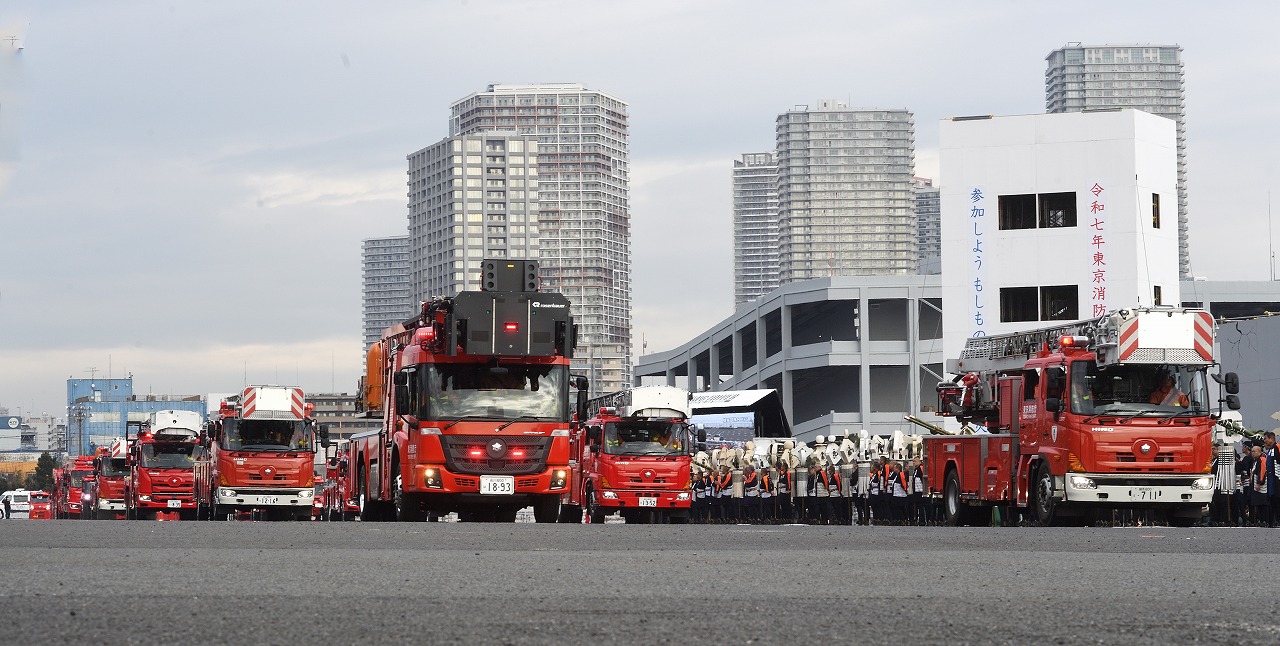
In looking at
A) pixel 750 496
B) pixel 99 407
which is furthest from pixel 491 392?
pixel 99 407

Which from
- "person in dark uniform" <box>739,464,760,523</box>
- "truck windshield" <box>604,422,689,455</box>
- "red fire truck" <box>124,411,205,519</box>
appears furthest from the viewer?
"red fire truck" <box>124,411,205,519</box>

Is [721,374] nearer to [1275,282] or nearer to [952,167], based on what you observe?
[1275,282]

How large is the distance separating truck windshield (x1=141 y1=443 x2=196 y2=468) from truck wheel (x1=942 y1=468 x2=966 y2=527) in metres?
21.7

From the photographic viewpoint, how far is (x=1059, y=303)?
55.9 meters

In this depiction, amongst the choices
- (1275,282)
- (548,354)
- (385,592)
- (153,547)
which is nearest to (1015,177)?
(1275,282)

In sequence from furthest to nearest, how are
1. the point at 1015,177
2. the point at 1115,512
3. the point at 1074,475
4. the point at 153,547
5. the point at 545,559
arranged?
1. the point at 1015,177
2. the point at 1115,512
3. the point at 1074,475
4. the point at 153,547
5. the point at 545,559

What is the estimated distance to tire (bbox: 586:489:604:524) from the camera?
32906mm

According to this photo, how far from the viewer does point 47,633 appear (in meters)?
7.23

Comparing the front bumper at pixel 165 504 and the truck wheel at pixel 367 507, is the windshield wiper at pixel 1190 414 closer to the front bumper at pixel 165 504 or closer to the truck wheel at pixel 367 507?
the truck wheel at pixel 367 507

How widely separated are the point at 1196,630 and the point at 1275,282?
73.5 m

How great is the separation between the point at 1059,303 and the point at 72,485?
35.6m

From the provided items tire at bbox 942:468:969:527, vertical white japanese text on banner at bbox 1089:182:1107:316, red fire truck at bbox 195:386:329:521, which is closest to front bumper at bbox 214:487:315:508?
red fire truck at bbox 195:386:329:521

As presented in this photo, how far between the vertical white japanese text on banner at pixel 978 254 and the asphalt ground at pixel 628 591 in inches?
1591

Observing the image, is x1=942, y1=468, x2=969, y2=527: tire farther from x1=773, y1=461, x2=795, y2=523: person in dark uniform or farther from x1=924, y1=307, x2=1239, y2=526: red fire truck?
x1=773, y1=461, x2=795, y2=523: person in dark uniform
